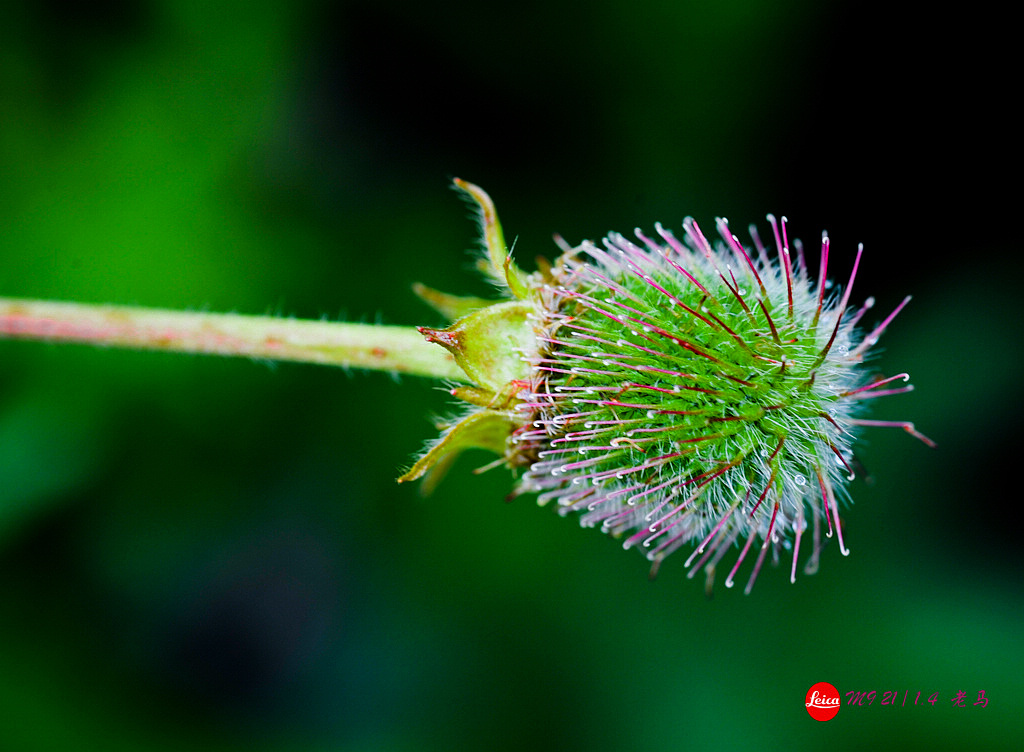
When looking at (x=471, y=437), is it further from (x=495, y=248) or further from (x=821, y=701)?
(x=821, y=701)

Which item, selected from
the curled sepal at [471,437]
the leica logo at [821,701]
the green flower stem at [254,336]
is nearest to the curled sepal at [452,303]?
the green flower stem at [254,336]

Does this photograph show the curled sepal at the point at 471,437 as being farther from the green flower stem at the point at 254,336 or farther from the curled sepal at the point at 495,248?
the curled sepal at the point at 495,248

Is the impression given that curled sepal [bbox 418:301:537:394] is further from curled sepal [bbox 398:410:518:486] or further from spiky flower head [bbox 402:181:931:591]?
curled sepal [bbox 398:410:518:486]

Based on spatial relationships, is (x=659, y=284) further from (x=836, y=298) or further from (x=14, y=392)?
(x=14, y=392)

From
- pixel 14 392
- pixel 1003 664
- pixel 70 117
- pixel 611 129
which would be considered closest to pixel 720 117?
pixel 611 129

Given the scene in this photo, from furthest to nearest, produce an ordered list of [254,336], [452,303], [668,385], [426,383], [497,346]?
1. [426,383]
2. [452,303]
3. [254,336]
4. [497,346]
5. [668,385]

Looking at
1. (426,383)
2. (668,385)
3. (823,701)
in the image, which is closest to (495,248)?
(668,385)
